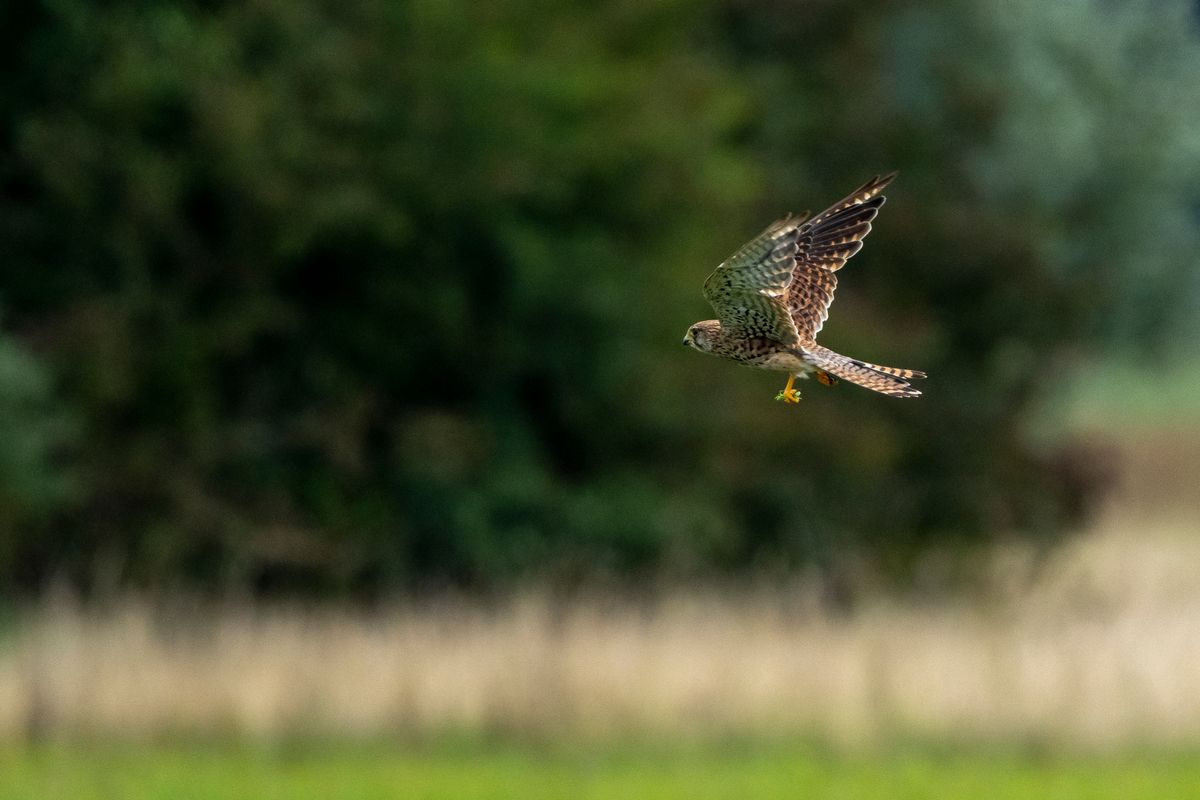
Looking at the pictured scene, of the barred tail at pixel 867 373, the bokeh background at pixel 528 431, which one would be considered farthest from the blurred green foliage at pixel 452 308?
the barred tail at pixel 867 373

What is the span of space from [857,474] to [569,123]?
507cm

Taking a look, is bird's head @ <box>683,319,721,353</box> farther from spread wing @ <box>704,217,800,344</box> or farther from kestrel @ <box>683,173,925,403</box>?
spread wing @ <box>704,217,800,344</box>

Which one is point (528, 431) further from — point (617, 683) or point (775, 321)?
point (775, 321)

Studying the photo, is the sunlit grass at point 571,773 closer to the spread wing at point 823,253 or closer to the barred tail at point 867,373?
the spread wing at point 823,253

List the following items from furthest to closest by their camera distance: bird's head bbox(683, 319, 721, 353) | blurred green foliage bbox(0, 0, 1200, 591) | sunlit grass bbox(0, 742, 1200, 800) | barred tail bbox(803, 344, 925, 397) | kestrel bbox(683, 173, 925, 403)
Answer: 1. blurred green foliage bbox(0, 0, 1200, 591)
2. sunlit grass bbox(0, 742, 1200, 800)
3. bird's head bbox(683, 319, 721, 353)
4. kestrel bbox(683, 173, 925, 403)
5. barred tail bbox(803, 344, 925, 397)

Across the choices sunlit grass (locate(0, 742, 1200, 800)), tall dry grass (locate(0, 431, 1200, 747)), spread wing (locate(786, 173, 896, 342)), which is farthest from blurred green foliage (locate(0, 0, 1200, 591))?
spread wing (locate(786, 173, 896, 342))

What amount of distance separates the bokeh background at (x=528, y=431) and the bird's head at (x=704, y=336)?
11.1 m

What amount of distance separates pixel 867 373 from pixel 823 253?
1.29 metres

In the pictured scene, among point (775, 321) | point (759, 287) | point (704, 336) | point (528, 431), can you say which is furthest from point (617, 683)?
point (759, 287)

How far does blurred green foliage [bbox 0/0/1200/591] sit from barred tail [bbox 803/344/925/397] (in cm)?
1444

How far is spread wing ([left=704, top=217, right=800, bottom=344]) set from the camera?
4914 mm

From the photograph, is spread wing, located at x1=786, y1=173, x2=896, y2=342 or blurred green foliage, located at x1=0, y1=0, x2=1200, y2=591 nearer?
spread wing, located at x1=786, y1=173, x2=896, y2=342

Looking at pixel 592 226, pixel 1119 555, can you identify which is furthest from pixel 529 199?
pixel 1119 555

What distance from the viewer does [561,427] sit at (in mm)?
24531
